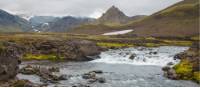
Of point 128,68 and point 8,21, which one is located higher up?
point 8,21

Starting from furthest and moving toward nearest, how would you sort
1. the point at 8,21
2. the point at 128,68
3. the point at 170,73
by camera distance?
the point at 8,21 < the point at 128,68 < the point at 170,73

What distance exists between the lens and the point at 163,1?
55.8ft

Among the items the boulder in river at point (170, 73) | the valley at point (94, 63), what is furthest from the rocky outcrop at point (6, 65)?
the boulder in river at point (170, 73)

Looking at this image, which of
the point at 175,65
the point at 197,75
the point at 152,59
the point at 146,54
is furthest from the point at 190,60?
the point at 146,54

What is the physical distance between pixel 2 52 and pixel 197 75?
11296mm

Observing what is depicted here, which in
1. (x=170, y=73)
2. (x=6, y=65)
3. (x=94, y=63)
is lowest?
(x=94, y=63)

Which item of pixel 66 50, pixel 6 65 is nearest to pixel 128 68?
pixel 6 65

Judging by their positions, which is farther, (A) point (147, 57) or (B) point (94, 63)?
(A) point (147, 57)

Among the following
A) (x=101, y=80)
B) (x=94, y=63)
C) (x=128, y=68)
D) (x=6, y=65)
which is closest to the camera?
(x=101, y=80)

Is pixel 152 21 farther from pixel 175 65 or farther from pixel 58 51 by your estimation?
pixel 175 65

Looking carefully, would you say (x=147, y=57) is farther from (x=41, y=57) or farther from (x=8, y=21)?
(x=8, y=21)

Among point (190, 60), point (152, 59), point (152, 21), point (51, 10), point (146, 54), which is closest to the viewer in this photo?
point (51, 10)

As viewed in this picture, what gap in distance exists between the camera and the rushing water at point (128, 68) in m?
21.8

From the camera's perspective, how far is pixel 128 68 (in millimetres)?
28859
